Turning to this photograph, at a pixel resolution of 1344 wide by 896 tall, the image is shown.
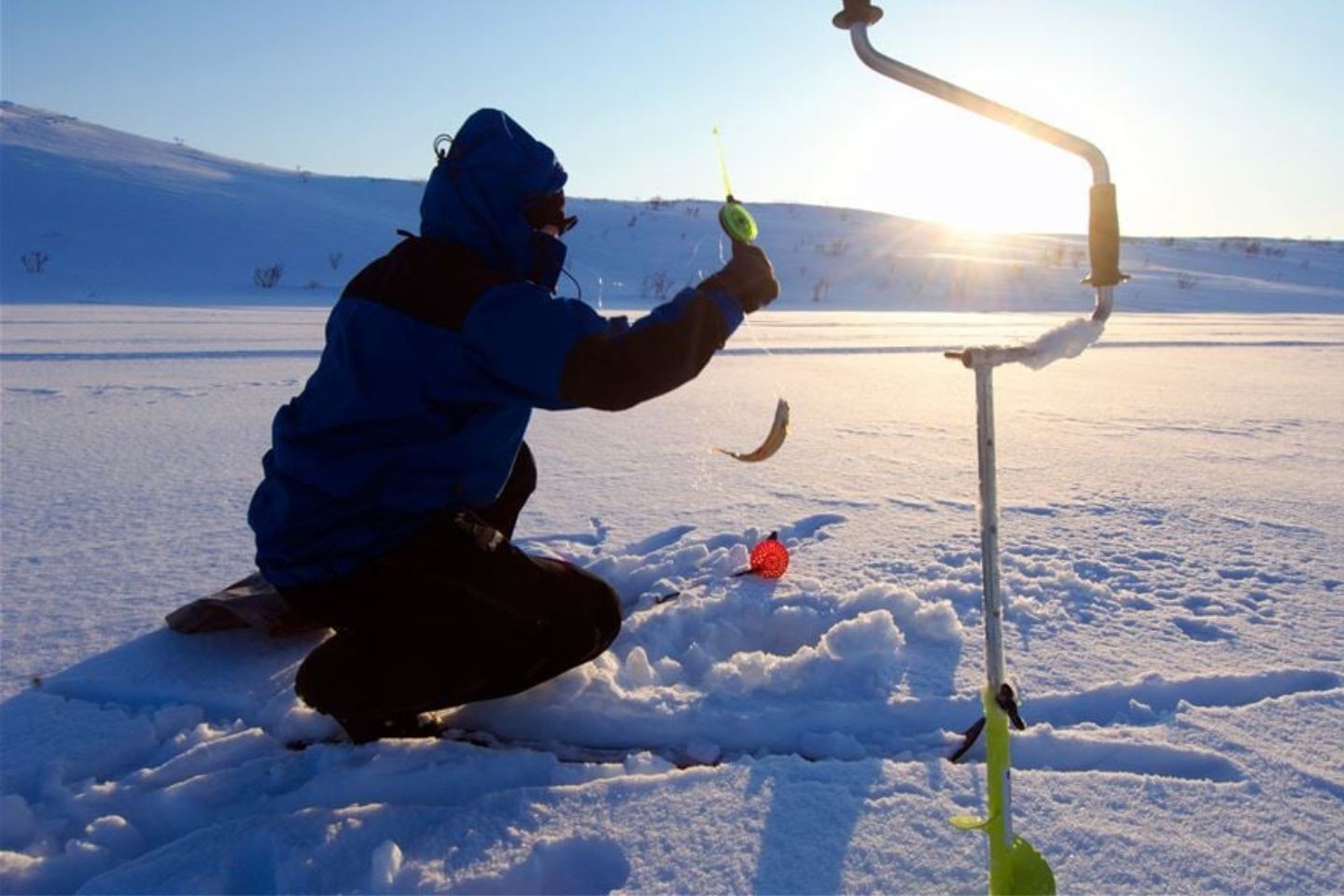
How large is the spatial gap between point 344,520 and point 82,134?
31474 millimetres

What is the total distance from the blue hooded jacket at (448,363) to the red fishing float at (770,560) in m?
0.99

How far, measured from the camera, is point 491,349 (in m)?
1.50

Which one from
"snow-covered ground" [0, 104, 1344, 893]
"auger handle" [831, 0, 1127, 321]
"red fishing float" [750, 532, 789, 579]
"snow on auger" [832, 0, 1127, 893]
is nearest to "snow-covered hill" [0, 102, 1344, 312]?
"snow-covered ground" [0, 104, 1344, 893]

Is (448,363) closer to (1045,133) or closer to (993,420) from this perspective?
(993,420)

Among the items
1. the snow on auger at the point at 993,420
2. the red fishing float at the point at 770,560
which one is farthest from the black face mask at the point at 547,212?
the red fishing float at the point at 770,560

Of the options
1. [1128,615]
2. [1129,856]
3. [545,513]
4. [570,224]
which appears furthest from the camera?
[545,513]

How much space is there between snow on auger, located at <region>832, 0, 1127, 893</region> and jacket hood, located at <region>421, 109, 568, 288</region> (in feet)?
2.34

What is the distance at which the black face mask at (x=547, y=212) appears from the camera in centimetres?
168

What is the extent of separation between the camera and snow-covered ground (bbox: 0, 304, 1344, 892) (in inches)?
53.5

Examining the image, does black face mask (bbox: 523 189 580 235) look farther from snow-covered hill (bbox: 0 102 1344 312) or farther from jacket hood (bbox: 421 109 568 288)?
snow-covered hill (bbox: 0 102 1344 312)

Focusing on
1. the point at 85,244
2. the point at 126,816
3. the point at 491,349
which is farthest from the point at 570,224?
the point at 85,244

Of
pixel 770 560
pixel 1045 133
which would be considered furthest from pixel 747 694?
pixel 1045 133

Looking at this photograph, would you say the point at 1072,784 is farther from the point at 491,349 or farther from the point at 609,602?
the point at 491,349

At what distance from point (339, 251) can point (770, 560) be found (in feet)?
58.5
